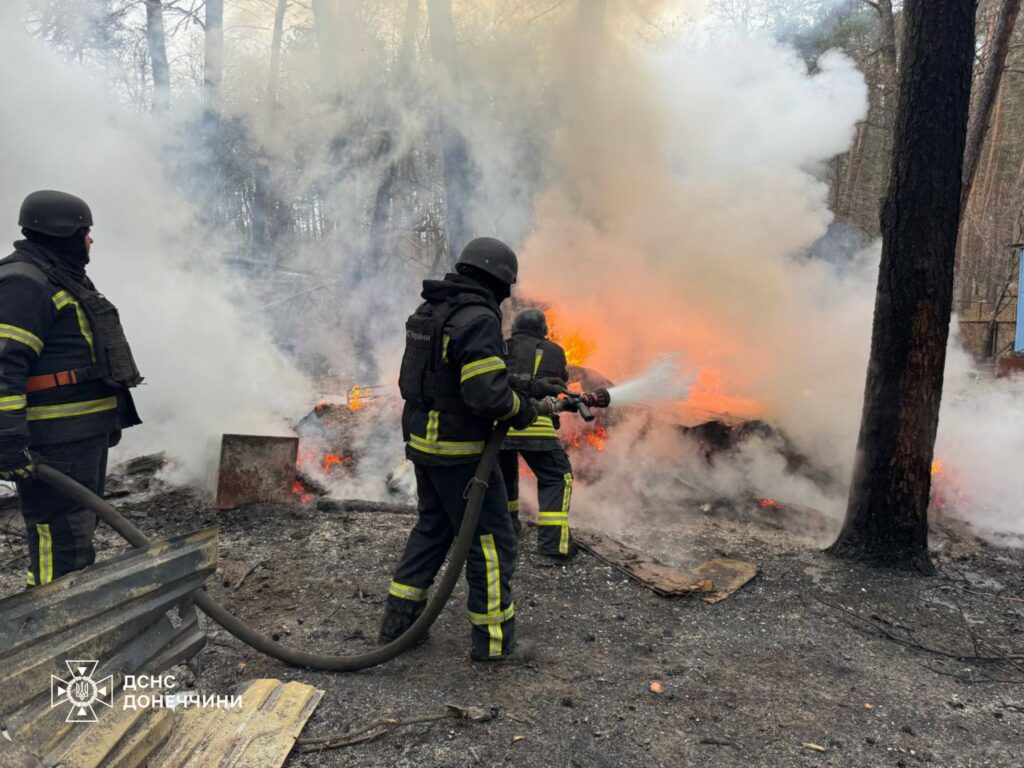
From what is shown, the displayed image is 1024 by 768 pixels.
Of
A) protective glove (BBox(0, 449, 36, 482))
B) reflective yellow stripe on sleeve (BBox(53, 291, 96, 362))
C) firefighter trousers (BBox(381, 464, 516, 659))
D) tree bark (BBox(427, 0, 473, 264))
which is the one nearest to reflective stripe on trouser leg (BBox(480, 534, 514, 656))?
firefighter trousers (BBox(381, 464, 516, 659))

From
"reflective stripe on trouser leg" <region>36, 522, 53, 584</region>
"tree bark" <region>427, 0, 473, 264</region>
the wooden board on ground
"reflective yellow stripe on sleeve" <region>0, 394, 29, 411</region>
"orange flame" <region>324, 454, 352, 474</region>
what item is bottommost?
the wooden board on ground

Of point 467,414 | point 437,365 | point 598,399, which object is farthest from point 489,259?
point 598,399

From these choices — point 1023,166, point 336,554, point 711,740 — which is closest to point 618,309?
point 336,554

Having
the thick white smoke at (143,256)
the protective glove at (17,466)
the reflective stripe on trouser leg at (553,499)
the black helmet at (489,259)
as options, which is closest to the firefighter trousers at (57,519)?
the protective glove at (17,466)

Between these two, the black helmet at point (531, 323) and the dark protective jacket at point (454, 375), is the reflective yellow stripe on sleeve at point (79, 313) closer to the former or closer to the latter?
the dark protective jacket at point (454, 375)

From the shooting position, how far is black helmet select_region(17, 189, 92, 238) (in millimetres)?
3029

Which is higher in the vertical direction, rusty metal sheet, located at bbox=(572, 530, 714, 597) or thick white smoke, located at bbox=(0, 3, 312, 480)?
thick white smoke, located at bbox=(0, 3, 312, 480)

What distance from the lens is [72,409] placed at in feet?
9.84

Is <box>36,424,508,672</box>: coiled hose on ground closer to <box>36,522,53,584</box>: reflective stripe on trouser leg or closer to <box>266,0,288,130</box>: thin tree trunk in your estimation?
<box>36,522,53,584</box>: reflective stripe on trouser leg

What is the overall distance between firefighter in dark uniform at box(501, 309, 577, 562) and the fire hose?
4.93 ft

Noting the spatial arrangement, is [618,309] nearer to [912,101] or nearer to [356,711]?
[912,101]

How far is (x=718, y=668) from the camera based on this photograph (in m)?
3.07

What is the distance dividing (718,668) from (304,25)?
15471 mm

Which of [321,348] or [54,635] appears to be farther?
[321,348]
